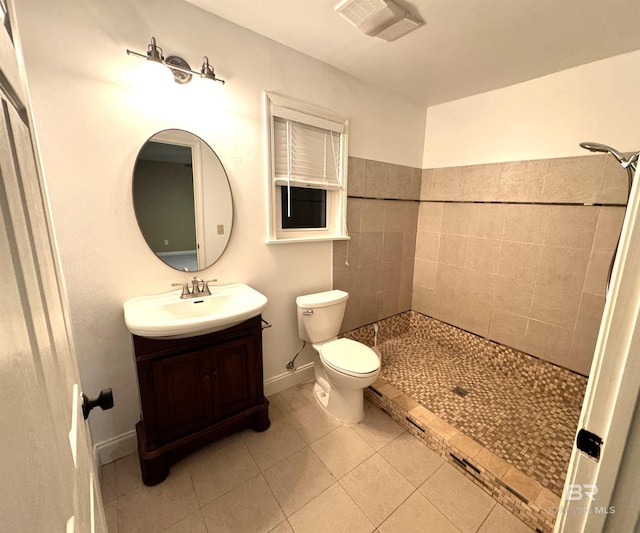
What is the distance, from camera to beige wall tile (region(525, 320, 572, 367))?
6.72 ft

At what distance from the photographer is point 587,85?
183cm

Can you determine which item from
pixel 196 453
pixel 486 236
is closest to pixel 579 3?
pixel 486 236

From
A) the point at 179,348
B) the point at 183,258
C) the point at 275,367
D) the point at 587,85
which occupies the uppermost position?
the point at 587,85

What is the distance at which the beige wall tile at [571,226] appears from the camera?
189cm

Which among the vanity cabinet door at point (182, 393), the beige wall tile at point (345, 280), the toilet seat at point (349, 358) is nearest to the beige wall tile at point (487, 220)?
the beige wall tile at point (345, 280)

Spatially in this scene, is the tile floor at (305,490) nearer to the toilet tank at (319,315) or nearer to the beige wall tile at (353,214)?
the toilet tank at (319,315)

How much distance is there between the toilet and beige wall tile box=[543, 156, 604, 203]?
1.69m

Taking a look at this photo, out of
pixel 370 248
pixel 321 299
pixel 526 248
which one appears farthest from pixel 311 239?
pixel 526 248

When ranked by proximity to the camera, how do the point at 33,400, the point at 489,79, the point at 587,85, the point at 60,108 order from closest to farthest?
the point at 33,400 → the point at 60,108 → the point at 587,85 → the point at 489,79

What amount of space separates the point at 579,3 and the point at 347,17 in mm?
1098

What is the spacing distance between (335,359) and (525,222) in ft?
5.90

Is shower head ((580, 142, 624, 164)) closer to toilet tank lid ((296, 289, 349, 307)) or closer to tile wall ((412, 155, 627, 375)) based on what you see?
tile wall ((412, 155, 627, 375))

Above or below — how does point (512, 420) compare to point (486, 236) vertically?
below

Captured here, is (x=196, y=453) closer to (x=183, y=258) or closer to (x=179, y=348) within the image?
(x=179, y=348)
